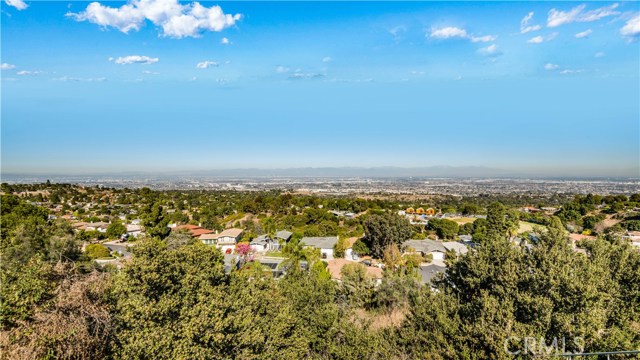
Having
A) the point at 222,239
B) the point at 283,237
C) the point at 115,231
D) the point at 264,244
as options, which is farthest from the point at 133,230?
the point at 283,237

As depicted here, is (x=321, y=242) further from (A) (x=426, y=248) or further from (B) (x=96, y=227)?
(B) (x=96, y=227)

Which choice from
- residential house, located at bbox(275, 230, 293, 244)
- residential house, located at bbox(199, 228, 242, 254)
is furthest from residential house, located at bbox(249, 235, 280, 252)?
residential house, located at bbox(199, 228, 242, 254)

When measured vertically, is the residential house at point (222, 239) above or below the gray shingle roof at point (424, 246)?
below

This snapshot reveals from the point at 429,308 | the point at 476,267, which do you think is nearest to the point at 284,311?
the point at 429,308

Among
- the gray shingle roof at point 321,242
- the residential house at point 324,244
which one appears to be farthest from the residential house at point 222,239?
the gray shingle roof at point 321,242

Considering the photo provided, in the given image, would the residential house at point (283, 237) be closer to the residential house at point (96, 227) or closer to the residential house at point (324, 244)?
the residential house at point (324, 244)

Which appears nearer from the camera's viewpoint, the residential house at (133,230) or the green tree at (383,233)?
the green tree at (383,233)

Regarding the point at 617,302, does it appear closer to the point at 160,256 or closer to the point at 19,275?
the point at 160,256

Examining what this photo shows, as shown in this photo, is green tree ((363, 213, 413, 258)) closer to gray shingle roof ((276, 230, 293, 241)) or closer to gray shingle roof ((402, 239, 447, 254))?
gray shingle roof ((402, 239, 447, 254))
